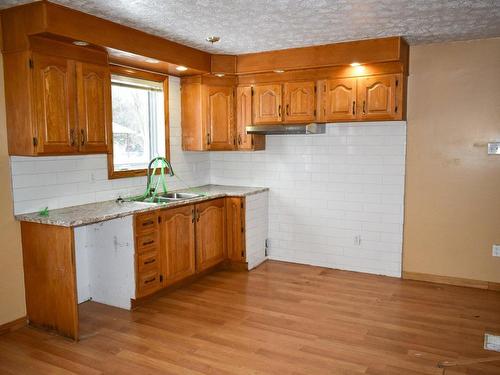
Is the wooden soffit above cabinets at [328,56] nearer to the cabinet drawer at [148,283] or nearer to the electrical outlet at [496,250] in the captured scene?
the electrical outlet at [496,250]

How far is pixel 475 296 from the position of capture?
4.16 m

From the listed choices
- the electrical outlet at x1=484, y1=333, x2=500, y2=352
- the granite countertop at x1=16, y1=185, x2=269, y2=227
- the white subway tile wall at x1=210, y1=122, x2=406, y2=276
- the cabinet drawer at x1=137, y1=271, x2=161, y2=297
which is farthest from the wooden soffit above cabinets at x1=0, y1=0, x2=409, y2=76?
the electrical outlet at x1=484, y1=333, x2=500, y2=352

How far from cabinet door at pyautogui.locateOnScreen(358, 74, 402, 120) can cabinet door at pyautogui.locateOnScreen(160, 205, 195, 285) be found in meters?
2.07

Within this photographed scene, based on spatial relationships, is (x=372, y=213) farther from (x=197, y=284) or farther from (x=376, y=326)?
(x=197, y=284)

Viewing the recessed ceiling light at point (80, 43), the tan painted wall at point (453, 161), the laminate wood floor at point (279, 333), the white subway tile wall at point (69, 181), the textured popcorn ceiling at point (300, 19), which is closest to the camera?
the laminate wood floor at point (279, 333)

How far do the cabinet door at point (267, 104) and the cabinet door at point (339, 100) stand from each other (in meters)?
0.55

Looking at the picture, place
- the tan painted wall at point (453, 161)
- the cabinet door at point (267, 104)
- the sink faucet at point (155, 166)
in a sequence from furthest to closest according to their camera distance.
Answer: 1. the cabinet door at point (267, 104)
2. the sink faucet at point (155, 166)
3. the tan painted wall at point (453, 161)

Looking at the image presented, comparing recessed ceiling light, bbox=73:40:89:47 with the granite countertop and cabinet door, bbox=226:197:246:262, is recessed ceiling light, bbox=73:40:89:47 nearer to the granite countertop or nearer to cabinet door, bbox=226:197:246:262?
the granite countertop

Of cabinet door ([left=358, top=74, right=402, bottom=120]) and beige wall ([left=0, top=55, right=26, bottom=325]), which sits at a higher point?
cabinet door ([left=358, top=74, right=402, bottom=120])

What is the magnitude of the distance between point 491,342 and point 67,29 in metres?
3.92

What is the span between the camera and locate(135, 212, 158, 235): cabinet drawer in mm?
3738

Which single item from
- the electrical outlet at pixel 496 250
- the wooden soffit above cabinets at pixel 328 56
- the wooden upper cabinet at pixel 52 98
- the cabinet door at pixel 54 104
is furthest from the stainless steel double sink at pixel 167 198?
the electrical outlet at pixel 496 250

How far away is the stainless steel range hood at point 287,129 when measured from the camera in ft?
14.8

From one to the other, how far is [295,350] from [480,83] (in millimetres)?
3126
